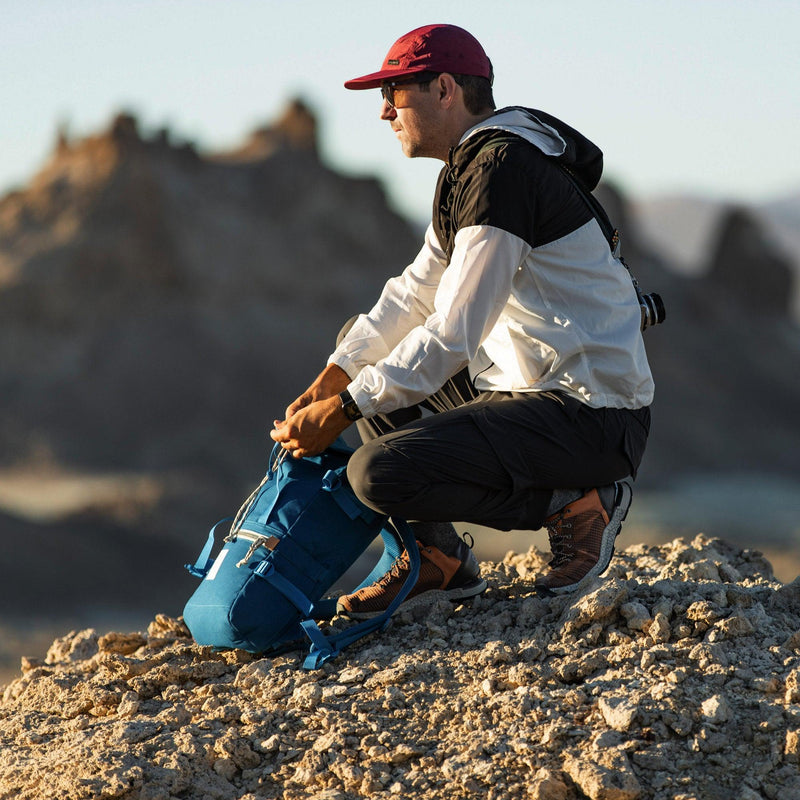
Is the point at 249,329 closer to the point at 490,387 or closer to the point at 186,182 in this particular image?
the point at 186,182

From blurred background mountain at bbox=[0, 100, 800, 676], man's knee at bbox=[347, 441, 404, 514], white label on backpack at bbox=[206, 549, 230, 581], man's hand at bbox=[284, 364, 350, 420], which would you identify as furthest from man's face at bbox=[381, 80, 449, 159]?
blurred background mountain at bbox=[0, 100, 800, 676]

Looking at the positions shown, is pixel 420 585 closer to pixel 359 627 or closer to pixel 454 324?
pixel 359 627

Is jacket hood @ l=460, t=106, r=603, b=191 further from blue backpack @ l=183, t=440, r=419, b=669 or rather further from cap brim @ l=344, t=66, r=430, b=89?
blue backpack @ l=183, t=440, r=419, b=669

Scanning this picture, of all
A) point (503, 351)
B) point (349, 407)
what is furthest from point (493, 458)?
point (349, 407)

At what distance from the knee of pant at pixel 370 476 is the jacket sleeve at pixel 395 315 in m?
0.38

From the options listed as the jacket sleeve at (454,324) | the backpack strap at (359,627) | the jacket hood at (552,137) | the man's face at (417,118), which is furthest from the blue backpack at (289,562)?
the jacket hood at (552,137)

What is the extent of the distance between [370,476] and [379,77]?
43.8 inches

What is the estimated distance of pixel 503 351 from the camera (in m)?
3.44

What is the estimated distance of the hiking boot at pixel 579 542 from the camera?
3.46 metres

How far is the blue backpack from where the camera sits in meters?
3.33

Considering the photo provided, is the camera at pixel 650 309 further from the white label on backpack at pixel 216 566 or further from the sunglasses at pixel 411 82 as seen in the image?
the white label on backpack at pixel 216 566

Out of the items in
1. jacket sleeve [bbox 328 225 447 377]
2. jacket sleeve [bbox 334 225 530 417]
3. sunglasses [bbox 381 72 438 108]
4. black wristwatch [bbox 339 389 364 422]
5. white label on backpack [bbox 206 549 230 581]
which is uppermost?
sunglasses [bbox 381 72 438 108]

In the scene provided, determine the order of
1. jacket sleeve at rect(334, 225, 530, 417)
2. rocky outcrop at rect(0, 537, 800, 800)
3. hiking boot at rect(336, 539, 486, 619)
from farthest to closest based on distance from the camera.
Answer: hiking boot at rect(336, 539, 486, 619)
jacket sleeve at rect(334, 225, 530, 417)
rocky outcrop at rect(0, 537, 800, 800)

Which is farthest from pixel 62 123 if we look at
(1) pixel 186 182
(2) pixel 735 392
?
(2) pixel 735 392
